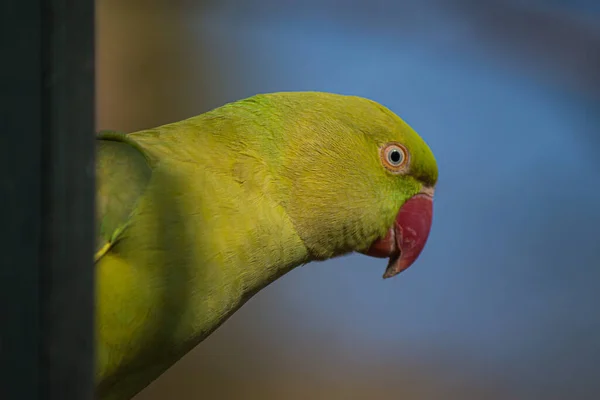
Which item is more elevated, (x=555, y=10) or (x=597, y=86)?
(x=555, y=10)

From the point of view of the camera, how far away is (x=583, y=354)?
4039 mm

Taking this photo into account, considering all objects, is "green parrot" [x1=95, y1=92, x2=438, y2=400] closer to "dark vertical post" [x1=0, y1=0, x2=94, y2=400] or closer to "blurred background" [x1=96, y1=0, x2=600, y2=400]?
"dark vertical post" [x1=0, y1=0, x2=94, y2=400]

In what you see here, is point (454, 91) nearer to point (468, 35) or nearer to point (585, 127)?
point (468, 35)

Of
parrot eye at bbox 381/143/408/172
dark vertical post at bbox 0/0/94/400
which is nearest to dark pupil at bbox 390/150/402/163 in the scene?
parrot eye at bbox 381/143/408/172

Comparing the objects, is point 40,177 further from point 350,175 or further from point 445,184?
point 445,184

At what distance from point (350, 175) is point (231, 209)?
0.35m

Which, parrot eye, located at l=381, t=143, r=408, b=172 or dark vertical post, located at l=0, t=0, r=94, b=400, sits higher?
dark vertical post, located at l=0, t=0, r=94, b=400

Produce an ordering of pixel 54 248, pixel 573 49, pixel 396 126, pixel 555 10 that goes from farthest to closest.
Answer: pixel 573 49
pixel 555 10
pixel 396 126
pixel 54 248

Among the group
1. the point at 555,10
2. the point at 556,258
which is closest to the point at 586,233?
the point at 556,258

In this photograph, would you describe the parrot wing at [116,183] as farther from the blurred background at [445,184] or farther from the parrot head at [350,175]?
the blurred background at [445,184]

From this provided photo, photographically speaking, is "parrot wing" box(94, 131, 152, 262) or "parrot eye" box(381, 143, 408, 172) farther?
"parrot eye" box(381, 143, 408, 172)

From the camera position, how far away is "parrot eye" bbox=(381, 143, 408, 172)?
1.47 metres

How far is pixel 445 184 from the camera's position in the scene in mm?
3441

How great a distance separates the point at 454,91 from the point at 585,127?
89 cm
